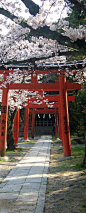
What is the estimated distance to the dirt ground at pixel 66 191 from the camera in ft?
12.9

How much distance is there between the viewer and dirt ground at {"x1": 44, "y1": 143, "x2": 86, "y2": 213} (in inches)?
155

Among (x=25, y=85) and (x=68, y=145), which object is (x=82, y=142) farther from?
(x=25, y=85)

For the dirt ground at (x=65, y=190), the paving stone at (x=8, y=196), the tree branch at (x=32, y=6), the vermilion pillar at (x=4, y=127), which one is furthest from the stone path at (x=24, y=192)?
the tree branch at (x=32, y=6)

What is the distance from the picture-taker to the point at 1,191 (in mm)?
4852

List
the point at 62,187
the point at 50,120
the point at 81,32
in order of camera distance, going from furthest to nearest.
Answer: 1. the point at 50,120
2. the point at 62,187
3. the point at 81,32

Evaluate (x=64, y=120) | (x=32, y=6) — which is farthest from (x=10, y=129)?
(x=32, y=6)

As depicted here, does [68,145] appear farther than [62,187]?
Yes

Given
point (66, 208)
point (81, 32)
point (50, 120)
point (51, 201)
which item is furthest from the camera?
point (50, 120)

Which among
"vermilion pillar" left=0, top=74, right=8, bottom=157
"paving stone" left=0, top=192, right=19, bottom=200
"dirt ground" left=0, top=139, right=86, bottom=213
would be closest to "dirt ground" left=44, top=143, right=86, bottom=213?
"dirt ground" left=0, top=139, right=86, bottom=213

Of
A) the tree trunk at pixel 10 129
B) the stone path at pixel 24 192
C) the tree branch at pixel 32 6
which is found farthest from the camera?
the tree trunk at pixel 10 129

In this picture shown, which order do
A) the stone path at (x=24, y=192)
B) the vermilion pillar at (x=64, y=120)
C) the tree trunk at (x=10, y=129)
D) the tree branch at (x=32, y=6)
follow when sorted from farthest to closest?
the tree trunk at (x=10, y=129) < the vermilion pillar at (x=64, y=120) < the stone path at (x=24, y=192) < the tree branch at (x=32, y=6)

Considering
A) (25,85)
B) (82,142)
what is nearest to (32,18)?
(25,85)

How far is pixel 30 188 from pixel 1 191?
Answer: 2.19 ft

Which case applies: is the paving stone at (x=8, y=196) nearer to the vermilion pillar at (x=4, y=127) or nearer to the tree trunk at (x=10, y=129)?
the vermilion pillar at (x=4, y=127)
